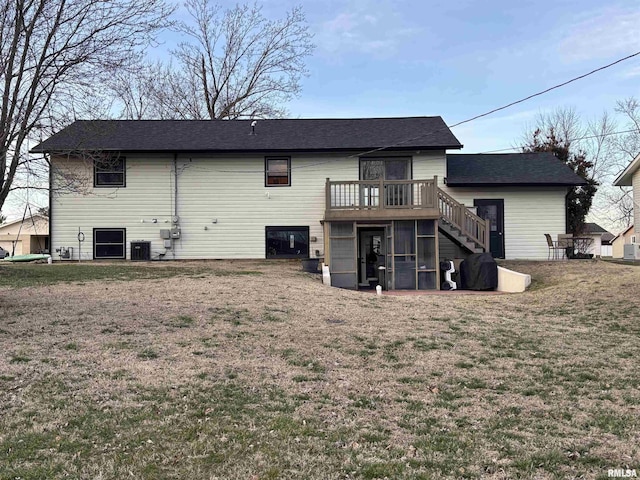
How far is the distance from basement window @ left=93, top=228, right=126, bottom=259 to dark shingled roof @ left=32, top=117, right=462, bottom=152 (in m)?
2.89

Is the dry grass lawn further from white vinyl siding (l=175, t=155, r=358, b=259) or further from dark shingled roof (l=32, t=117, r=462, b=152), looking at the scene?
dark shingled roof (l=32, t=117, r=462, b=152)

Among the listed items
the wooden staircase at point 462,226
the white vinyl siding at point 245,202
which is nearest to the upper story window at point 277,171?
the white vinyl siding at point 245,202

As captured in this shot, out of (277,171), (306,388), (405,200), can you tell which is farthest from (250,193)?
(306,388)

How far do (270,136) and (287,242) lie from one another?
158 inches

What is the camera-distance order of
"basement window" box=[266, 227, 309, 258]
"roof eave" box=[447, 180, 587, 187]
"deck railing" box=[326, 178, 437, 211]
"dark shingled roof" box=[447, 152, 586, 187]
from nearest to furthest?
"deck railing" box=[326, 178, 437, 211] < "roof eave" box=[447, 180, 587, 187] < "dark shingled roof" box=[447, 152, 586, 187] < "basement window" box=[266, 227, 309, 258]

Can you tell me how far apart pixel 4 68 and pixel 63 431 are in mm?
10356

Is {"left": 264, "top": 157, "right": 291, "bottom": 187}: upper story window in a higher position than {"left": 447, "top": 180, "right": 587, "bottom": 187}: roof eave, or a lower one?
higher

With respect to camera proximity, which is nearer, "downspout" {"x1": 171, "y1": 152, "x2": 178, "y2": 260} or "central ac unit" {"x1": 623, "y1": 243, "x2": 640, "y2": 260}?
"downspout" {"x1": 171, "y1": 152, "x2": 178, "y2": 260}

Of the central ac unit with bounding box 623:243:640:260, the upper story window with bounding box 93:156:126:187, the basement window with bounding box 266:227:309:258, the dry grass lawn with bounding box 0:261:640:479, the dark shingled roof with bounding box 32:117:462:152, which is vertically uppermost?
the dark shingled roof with bounding box 32:117:462:152

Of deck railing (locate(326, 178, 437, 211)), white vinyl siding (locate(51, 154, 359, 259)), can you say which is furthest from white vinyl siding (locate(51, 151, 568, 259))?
deck railing (locate(326, 178, 437, 211))

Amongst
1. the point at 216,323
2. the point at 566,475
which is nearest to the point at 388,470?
the point at 566,475

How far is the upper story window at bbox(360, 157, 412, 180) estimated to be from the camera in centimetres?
1878

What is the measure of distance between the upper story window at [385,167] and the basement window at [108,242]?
8797 mm

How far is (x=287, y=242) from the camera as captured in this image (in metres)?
18.8
